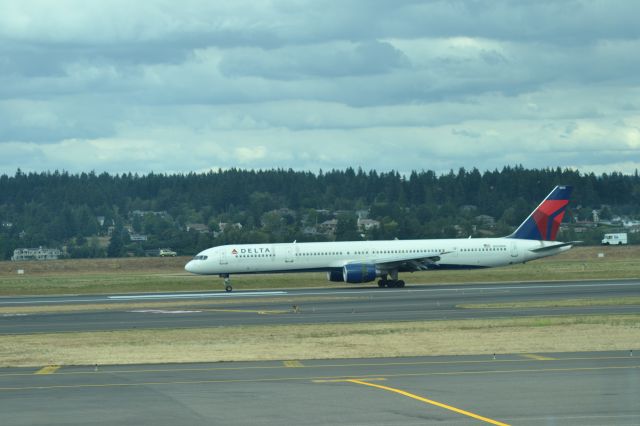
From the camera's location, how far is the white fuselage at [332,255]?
65250 mm

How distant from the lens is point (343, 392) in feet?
69.1

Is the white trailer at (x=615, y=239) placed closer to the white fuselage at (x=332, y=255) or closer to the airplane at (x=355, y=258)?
the airplane at (x=355, y=258)

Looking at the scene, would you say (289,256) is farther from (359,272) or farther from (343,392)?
(343,392)

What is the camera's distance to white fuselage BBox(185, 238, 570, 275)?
214 ft

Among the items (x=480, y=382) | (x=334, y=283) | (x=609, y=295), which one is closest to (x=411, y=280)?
(x=334, y=283)

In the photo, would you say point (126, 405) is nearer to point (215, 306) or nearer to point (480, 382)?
point (480, 382)

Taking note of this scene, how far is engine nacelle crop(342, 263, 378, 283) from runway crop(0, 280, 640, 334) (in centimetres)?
77

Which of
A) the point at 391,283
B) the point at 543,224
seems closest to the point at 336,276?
the point at 391,283

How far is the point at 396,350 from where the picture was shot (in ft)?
95.7

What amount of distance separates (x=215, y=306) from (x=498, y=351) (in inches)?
931

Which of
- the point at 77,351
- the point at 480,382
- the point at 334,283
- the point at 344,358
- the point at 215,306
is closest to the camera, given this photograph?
the point at 480,382

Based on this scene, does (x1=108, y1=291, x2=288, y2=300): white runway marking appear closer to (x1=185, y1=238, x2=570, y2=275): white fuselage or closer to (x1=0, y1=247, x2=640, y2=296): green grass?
(x1=185, y1=238, x2=570, y2=275): white fuselage

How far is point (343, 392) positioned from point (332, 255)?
44.7 m

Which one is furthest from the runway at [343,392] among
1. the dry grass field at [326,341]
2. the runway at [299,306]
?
the runway at [299,306]
